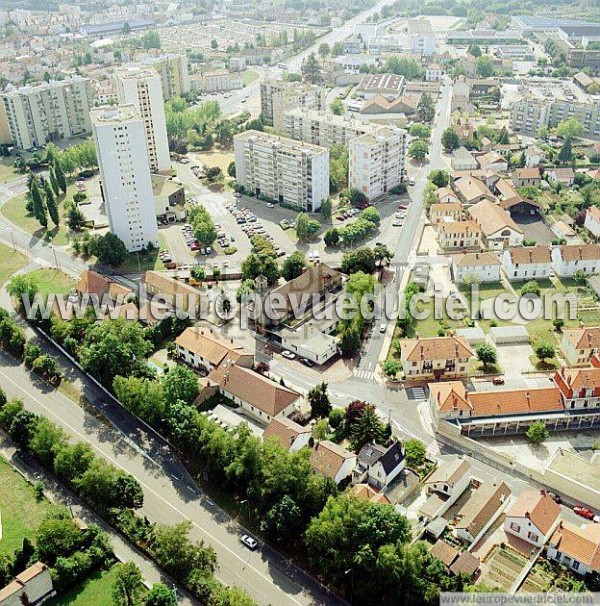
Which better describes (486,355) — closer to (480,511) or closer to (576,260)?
(480,511)

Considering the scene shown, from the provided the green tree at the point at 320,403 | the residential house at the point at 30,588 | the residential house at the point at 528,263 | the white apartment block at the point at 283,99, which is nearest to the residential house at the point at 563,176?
the residential house at the point at 528,263

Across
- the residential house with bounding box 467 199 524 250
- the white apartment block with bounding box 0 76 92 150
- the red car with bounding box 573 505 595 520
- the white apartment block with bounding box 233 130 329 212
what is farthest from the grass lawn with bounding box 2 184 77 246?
the red car with bounding box 573 505 595 520

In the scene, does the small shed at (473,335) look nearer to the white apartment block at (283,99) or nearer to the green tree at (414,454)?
the green tree at (414,454)

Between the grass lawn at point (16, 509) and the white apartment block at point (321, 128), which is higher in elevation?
the white apartment block at point (321, 128)

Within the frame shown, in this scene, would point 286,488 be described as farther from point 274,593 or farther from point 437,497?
point 437,497

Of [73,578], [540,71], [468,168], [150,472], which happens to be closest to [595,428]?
[150,472]

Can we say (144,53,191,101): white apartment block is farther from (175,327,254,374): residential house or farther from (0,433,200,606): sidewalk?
(0,433,200,606): sidewalk

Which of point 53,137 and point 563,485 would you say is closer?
point 563,485
